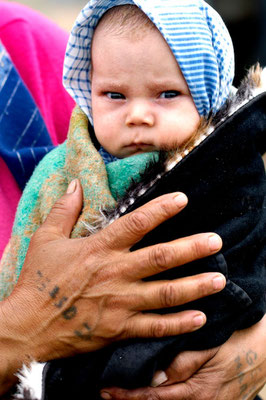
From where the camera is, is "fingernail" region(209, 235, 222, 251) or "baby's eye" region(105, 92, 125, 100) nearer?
"fingernail" region(209, 235, 222, 251)

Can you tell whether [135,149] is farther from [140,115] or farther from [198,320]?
[198,320]

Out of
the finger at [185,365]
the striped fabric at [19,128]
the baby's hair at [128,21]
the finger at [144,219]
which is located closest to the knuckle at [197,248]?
the finger at [144,219]

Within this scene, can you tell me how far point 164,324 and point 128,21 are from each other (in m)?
1.01

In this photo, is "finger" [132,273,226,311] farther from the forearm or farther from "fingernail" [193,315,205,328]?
the forearm

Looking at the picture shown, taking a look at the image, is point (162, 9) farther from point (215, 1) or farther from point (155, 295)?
point (215, 1)

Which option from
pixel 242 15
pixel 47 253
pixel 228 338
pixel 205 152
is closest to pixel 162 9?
pixel 205 152

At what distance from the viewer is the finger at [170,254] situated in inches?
59.8

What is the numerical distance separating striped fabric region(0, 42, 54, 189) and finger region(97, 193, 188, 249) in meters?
0.84

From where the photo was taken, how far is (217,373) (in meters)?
1.68

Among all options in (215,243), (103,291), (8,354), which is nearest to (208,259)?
(215,243)

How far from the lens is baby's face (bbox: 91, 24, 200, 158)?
1.69 metres

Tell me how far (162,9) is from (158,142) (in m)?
0.44

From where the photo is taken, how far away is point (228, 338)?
65.6 inches

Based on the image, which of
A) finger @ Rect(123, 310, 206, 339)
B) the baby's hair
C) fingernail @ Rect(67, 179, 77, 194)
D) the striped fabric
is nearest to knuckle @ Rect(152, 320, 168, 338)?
finger @ Rect(123, 310, 206, 339)
